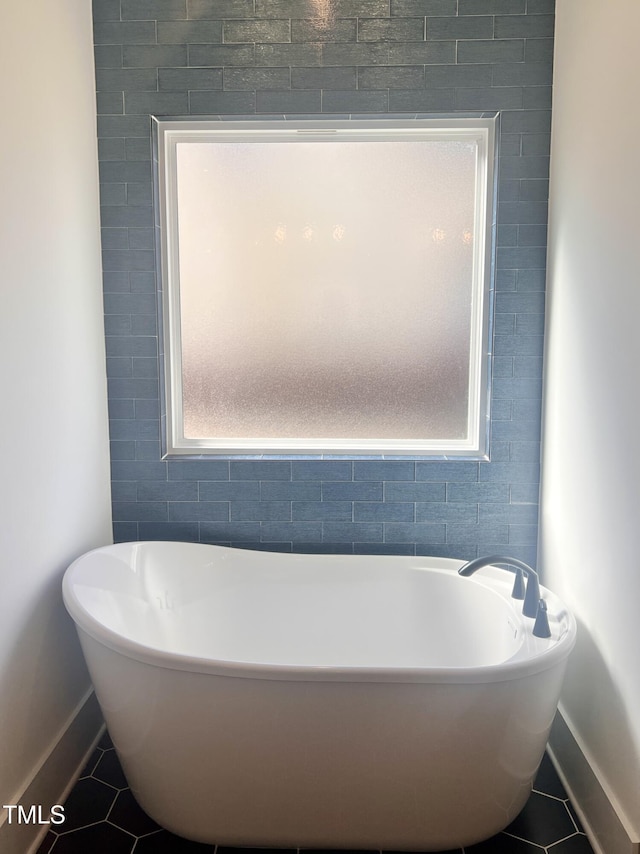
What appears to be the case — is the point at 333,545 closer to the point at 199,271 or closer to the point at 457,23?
the point at 199,271

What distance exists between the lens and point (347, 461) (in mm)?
2361

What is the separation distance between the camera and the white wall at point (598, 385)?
1.60 metres

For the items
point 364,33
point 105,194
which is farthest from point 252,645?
point 364,33

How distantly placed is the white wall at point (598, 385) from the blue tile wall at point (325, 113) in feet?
0.39

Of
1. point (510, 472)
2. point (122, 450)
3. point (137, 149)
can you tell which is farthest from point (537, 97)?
point (122, 450)

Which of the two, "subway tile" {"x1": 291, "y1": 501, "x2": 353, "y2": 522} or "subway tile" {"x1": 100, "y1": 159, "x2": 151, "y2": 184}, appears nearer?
"subway tile" {"x1": 100, "y1": 159, "x2": 151, "y2": 184}

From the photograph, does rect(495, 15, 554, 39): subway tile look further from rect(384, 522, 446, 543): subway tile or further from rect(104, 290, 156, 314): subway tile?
rect(384, 522, 446, 543): subway tile

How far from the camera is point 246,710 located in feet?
4.98

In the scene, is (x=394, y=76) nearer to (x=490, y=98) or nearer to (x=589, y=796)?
(x=490, y=98)

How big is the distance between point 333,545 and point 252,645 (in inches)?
19.0

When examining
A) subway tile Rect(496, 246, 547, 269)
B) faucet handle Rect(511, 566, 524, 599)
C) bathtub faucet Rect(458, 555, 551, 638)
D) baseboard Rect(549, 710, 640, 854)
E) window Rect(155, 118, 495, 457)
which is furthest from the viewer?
window Rect(155, 118, 495, 457)

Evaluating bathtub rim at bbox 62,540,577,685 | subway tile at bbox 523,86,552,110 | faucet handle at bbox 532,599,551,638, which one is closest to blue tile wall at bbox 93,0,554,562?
subway tile at bbox 523,86,552,110

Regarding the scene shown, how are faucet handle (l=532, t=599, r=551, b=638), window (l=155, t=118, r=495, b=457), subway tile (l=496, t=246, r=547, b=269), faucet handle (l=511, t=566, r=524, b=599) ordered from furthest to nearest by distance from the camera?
window (l=155, t=118, r=495, b=457), subway tile (l=496, t=246, r=547, b=269), faucet handle (l=511, t=566, r=524, b=599), faucet handle (l=532, t=599, r=551, b=638)

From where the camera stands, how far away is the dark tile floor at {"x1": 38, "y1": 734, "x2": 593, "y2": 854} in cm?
170
